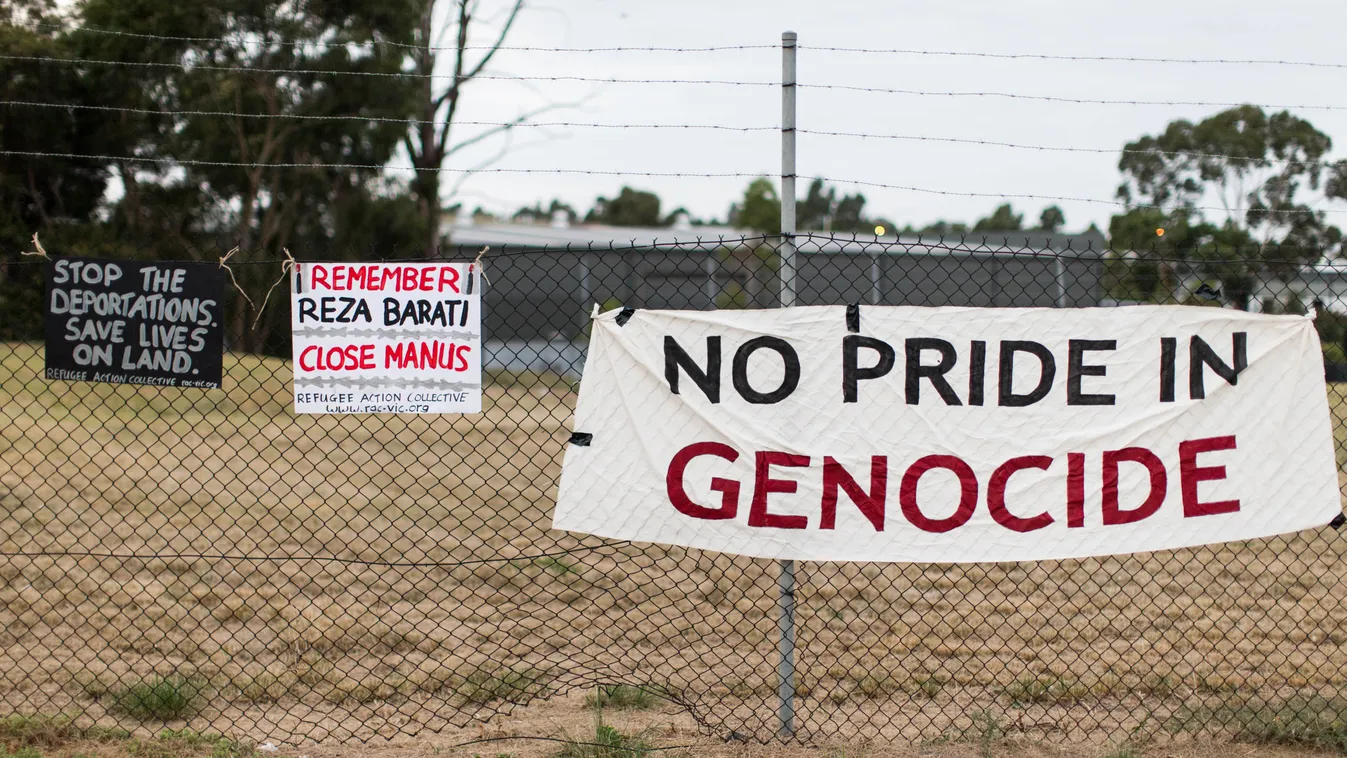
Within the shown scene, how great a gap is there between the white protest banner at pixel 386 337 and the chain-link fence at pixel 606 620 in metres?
0.27

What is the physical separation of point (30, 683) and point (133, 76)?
20.1m

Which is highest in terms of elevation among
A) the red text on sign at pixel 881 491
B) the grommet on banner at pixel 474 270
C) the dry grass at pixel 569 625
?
the grommet on banner at pixel 474 270

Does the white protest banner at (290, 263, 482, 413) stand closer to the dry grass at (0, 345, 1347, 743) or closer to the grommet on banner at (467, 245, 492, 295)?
the grommet on banner at (467, 245, 492, 295)

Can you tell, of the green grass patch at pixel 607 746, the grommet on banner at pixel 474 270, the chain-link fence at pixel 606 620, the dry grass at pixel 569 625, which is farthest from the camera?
the dry grass at pixel 569 625

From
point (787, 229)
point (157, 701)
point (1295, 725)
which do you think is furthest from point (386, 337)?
point (1295, 725)

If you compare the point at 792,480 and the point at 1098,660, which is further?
the point at 1098,660

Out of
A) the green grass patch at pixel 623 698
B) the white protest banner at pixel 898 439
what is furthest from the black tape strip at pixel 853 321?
the green grass patch at pixel 623 698

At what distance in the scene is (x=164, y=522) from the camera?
293 inches

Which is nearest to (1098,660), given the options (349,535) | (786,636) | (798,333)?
(786,636)

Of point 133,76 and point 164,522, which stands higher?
point 133,76

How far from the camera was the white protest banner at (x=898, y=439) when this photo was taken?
387 cm

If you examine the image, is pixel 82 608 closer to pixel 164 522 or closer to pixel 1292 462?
pixel 164 522

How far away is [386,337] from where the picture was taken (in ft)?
12.9

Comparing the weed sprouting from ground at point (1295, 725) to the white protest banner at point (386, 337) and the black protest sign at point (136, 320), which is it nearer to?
the white protest banner at point (386, 337)
